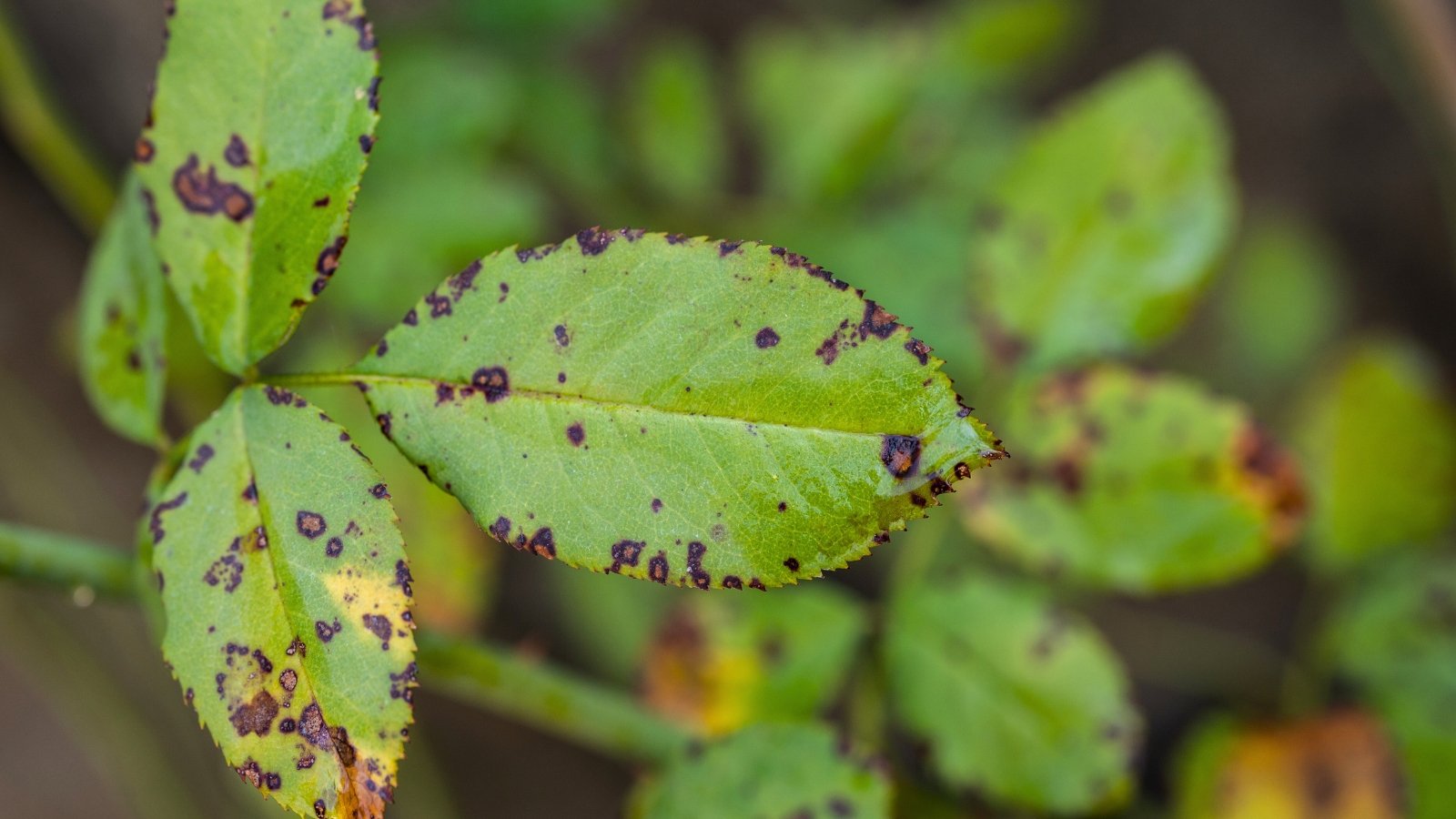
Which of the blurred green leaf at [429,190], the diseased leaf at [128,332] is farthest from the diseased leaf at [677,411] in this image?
the blurred green leaf at [429,190]

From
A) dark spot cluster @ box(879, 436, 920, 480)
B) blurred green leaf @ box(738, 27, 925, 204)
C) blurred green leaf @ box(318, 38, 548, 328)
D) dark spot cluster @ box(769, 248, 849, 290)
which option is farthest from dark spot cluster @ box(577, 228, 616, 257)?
blurred green leaf @ box(738, 27, 925, 204)

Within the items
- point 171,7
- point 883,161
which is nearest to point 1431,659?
point 883,161

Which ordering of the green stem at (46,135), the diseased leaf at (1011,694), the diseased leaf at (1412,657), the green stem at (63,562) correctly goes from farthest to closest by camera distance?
1. the green stem at (46,135)
2. the diseased leaf at (1412,657)
3. the diseased leaf at (1011,694)
4. the green stem at (63,562)

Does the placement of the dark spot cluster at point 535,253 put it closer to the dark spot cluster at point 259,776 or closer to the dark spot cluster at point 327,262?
the dark spot cluster at point 327,262

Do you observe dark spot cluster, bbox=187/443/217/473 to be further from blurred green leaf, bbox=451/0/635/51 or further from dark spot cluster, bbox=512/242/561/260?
blurred green leaf, bbox=451/0/635/51

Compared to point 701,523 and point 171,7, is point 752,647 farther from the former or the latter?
point 171,7
